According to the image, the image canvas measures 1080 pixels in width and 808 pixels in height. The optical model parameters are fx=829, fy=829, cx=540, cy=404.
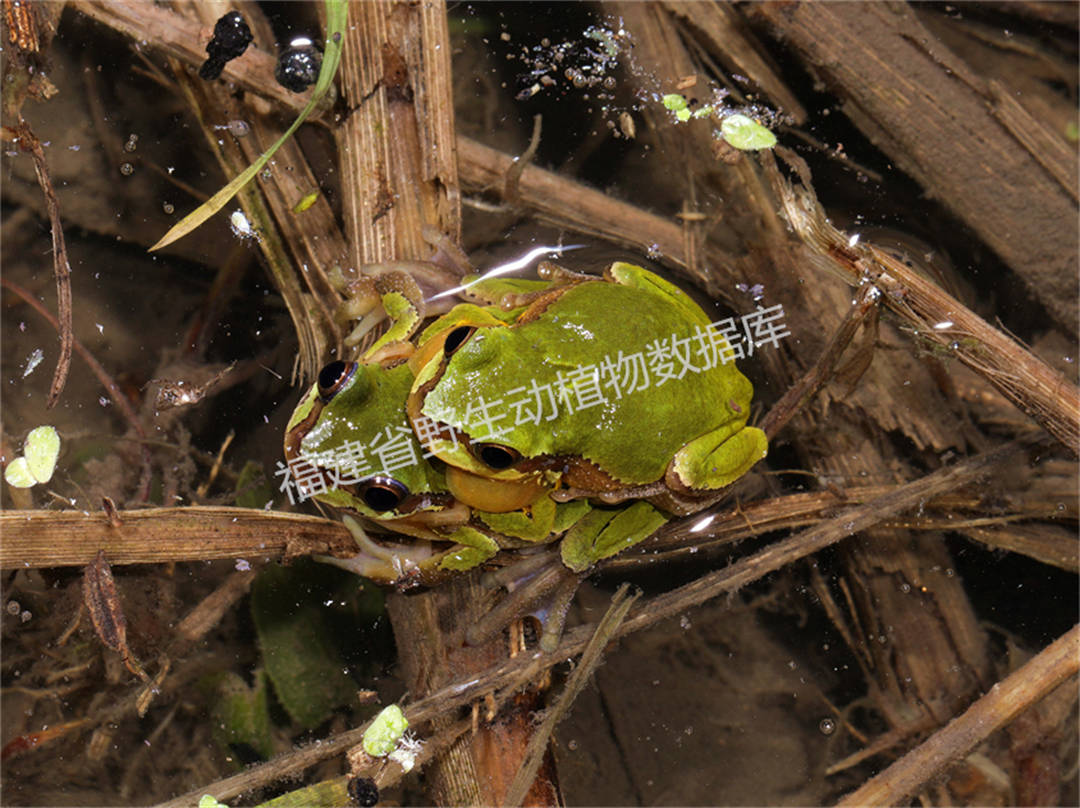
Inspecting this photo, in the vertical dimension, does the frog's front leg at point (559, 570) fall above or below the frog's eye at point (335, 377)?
below

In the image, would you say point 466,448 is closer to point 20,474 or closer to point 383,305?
point 383,305

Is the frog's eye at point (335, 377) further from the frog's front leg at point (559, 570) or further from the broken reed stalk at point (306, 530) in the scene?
the frog's front leg at point (559, 570)

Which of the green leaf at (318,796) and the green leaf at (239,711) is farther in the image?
the green leaf at (239,711)

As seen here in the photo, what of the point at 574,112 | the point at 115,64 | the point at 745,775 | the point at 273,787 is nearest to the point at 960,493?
the point at 745,775

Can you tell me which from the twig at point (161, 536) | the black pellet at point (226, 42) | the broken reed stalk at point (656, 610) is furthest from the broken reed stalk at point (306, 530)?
the black pellet at point (226, 42)

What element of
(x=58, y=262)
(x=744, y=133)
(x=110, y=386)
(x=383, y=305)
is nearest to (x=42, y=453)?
(x=110, y=386)

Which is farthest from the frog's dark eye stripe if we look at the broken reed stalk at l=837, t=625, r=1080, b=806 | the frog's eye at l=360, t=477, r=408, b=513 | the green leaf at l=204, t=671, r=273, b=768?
the broken reed stalk at l=837, t=625, r=1080, b=806

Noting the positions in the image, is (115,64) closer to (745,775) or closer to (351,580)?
(351,580)

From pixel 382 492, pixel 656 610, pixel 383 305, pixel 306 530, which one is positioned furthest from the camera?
pixel 656 610
